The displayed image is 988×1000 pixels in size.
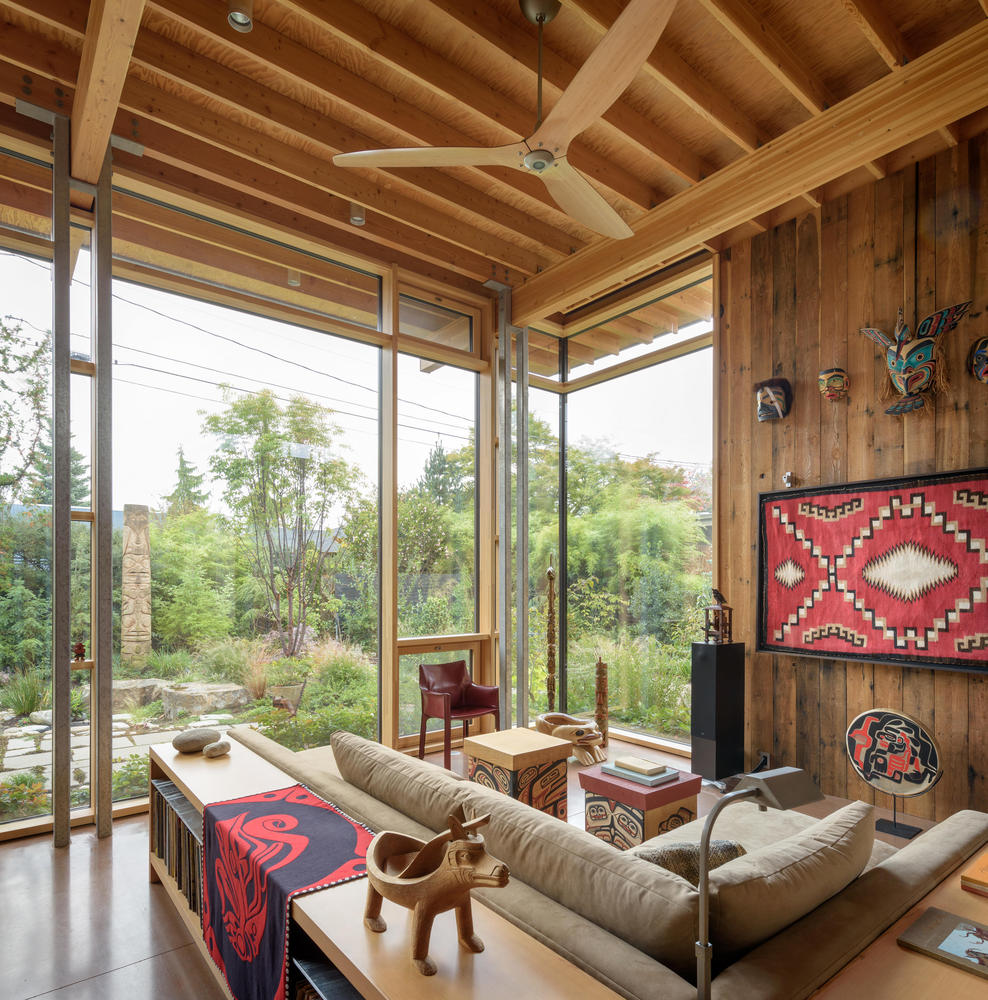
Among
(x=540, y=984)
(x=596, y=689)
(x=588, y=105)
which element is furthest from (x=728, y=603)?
(x=540, y=984)

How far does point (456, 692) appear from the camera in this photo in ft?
16.0

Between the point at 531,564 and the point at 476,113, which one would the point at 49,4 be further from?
the point at 531,564

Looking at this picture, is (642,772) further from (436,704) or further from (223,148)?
(223,148)

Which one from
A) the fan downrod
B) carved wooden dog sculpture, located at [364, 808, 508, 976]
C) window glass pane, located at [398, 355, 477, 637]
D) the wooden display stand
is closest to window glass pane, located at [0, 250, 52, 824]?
window glass pane, located at [398, 355, 477, 637]

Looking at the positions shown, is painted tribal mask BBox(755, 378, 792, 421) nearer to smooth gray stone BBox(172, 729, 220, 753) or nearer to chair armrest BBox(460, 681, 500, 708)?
chair armrest BBox(460, 681, 500, 708)

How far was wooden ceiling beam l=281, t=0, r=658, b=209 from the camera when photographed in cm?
307

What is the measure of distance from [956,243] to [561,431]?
10.3ft

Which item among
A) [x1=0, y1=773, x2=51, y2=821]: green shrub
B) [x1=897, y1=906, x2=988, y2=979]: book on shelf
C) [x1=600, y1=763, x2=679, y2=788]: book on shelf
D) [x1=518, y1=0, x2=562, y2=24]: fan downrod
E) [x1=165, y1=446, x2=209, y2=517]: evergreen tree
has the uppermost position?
[x1=518, y1=0, x2=562, y2=24]: fan downrod

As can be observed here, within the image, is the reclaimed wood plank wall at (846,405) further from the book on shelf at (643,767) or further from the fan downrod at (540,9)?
the fan downrod at (540,9)

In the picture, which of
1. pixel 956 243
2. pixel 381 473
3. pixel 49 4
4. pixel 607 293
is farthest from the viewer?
pixel 607 293

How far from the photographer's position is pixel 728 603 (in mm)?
4574

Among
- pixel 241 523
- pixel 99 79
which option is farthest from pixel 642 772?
pixel 99 79

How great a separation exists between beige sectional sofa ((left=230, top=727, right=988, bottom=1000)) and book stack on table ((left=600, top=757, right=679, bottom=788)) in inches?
49.3

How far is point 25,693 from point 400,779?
256 cm
